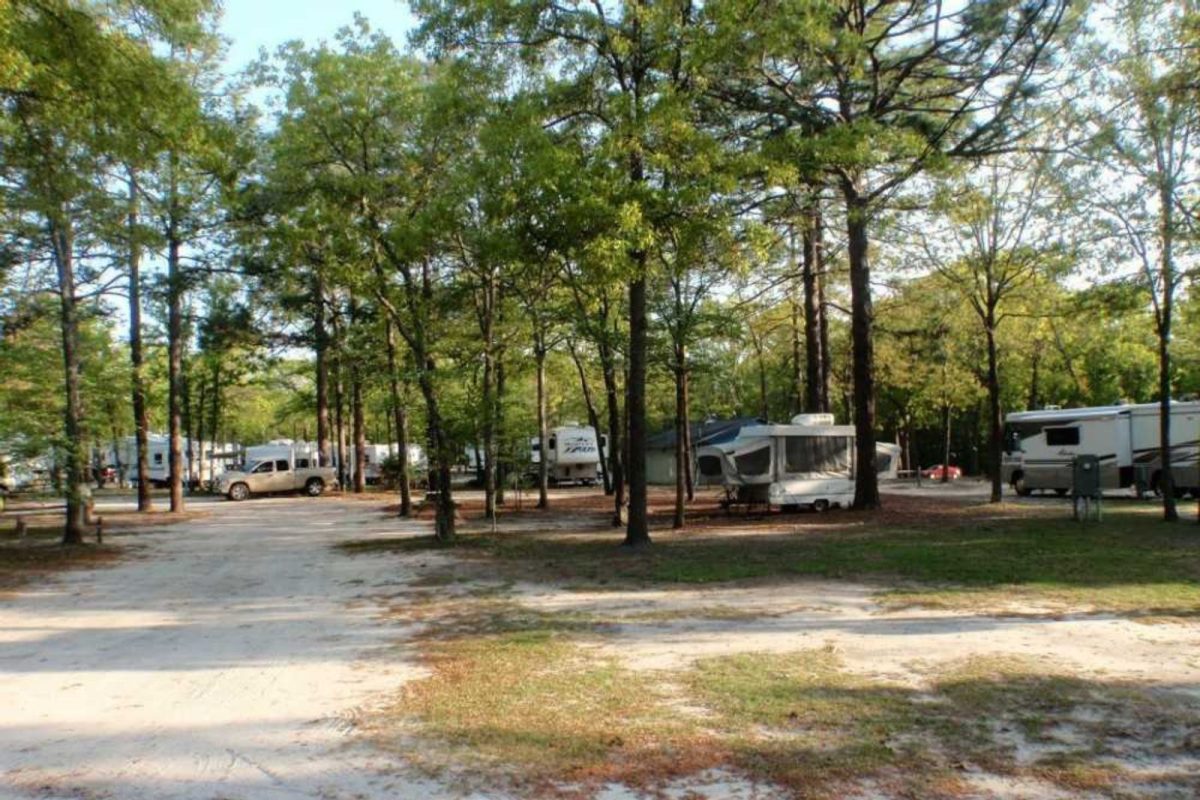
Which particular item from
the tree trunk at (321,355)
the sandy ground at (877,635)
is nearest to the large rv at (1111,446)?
the sandy ground at (877,635)

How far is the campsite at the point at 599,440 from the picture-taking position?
197 inches

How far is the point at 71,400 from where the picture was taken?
17109mm

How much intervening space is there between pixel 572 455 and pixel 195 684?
34456 millimetres

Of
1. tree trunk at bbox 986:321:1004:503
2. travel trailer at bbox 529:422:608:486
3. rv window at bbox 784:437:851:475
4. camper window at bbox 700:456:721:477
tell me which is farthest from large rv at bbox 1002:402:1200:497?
travel trailer at bbox 529:422:608:486

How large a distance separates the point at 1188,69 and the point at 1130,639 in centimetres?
1023

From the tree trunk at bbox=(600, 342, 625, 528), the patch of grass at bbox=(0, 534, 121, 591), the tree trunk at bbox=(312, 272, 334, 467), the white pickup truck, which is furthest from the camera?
the white pickup truck

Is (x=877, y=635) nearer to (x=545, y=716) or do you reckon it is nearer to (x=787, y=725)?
(x=787, y=725)

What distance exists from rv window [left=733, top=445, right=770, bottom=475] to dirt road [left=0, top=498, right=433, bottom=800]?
1021 centimetres

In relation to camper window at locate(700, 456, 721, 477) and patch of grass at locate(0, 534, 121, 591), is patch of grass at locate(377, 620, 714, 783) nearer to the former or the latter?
patch of grass at locate(0, 534, 121, 591)

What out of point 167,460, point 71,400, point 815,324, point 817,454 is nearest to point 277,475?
point 167,460

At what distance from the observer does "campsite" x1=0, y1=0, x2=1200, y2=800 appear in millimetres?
5012

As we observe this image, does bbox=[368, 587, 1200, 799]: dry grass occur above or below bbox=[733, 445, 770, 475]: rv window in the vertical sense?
below

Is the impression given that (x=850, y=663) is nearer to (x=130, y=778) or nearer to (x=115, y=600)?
(x=130, y=778)

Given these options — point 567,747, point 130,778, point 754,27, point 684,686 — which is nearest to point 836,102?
point 754,27
